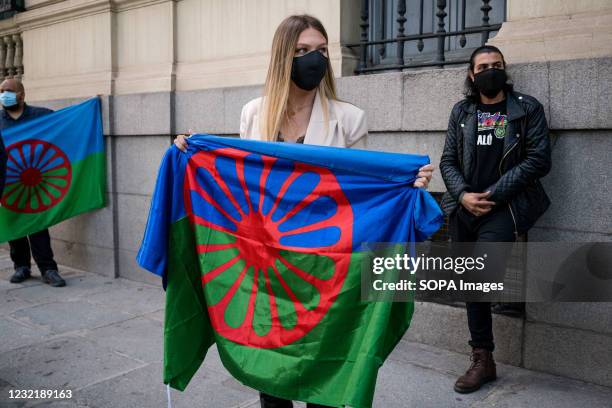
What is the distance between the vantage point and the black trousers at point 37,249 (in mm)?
6973

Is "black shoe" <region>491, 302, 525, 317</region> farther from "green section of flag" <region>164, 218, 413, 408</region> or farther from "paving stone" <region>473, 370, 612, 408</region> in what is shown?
"green section of flag" <region>164, 218, 413, 408</region>

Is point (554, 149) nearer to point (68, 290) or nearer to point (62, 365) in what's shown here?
point (62, 365)

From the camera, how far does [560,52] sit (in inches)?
163

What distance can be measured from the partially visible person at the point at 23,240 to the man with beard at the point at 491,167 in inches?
185

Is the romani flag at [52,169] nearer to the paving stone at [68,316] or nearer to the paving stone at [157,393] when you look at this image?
the paving stone at [68,316]

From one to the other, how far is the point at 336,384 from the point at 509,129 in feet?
6.76

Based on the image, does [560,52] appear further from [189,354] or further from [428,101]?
[189,354]

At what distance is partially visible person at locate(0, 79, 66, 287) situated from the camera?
21.6 ft

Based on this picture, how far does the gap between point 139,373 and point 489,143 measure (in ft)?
9.17

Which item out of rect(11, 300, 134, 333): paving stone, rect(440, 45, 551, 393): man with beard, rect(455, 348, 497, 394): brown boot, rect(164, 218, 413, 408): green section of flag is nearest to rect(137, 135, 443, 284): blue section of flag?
rect(164, 218, 413, 408): green section of flag

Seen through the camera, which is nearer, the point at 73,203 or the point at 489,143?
the point at 489,143

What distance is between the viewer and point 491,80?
3871 millimetres

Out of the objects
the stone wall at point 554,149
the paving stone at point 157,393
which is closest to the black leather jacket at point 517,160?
the stone wall at point 554,149

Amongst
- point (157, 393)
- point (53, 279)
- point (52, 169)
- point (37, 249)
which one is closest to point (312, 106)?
point (157, 393)
